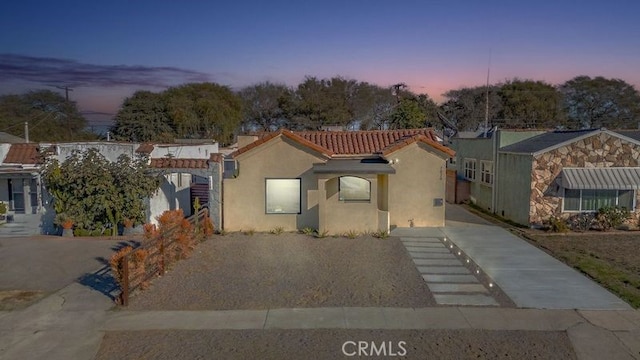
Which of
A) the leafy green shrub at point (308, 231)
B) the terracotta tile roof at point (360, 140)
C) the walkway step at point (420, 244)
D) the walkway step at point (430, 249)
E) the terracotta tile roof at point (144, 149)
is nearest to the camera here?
the walkway step at point (430, 249)

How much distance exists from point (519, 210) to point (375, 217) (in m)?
6.66

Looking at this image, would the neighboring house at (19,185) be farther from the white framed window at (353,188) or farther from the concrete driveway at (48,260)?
the white framed window at (353,188)

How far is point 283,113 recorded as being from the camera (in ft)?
184

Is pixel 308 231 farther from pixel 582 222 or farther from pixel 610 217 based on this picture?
pixel 610 217

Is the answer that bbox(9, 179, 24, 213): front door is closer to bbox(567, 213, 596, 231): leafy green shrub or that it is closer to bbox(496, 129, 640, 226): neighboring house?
bbox(496, 129, 640, 226): neighboring house

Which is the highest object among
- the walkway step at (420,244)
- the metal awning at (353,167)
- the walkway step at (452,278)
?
the metal awning at (353,167)

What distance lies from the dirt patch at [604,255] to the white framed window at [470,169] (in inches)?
335

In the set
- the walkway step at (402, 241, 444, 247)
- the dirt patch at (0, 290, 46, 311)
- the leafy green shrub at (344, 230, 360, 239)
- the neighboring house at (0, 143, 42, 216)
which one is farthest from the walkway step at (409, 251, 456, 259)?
the neighboring house at (0, 143, 42, 216)

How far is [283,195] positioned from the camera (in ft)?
61.4

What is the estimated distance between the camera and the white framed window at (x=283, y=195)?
1864 cm


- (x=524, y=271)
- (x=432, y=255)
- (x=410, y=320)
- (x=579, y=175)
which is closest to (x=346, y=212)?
(x=432, y=255)

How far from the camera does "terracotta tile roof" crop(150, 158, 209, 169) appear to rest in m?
18.5

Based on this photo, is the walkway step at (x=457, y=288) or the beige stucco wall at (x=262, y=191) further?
the beige stucco wall at (x=262, y=191)

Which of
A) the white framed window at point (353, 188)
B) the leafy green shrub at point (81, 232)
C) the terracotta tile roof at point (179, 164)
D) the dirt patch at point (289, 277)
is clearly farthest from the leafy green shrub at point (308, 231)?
the leafy green shrub at point (81, 232)
